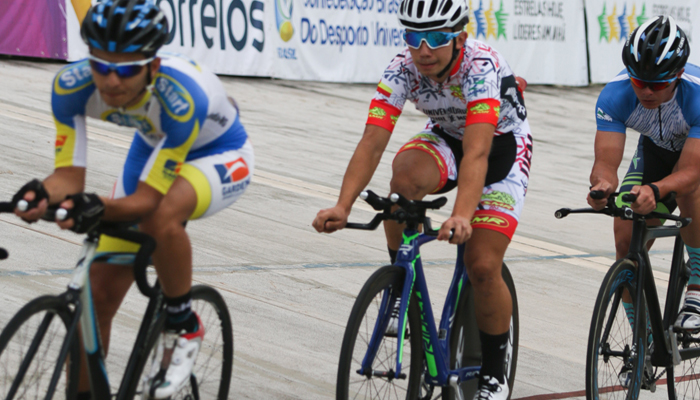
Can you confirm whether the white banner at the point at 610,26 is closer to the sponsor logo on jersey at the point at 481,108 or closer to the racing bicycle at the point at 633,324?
the racing bicycle at the point at 633,324

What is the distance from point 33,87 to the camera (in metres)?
11.7

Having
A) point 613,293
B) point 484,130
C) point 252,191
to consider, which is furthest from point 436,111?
point 252,191

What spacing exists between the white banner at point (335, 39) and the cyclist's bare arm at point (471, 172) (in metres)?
12.2

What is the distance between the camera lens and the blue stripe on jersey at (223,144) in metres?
3.36

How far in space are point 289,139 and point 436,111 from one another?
24.4ft

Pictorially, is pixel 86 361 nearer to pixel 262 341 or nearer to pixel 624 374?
pixel 262 341

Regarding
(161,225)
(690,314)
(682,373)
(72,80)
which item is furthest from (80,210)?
(682,373)

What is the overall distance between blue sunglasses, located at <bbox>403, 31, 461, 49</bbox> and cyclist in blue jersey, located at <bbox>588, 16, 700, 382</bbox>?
1.10 meters

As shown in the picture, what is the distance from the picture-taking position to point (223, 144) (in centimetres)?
340

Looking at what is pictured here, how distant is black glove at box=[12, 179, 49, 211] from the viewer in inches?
106

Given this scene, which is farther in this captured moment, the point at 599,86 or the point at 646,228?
the point at 599,86

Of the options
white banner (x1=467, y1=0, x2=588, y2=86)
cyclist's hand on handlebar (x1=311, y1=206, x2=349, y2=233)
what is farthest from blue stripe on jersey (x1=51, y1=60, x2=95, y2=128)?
white banner (x1=467, y1=0, x2=588, y2=86)

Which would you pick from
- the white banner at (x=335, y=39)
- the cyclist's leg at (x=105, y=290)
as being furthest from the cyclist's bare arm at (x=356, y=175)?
the white banner at (x=335, y=39)

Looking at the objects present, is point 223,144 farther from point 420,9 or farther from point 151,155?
point 420,9
